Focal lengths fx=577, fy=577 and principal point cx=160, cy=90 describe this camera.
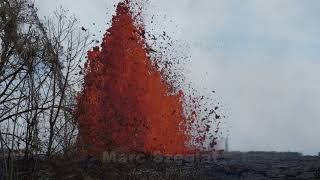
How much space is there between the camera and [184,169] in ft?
58.1

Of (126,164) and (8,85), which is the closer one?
(126,164)

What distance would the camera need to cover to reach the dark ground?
15.7 metres

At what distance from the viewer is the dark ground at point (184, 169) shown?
51.5 feet

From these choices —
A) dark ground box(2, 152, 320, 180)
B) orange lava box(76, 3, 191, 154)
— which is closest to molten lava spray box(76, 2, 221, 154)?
orange lava box(76, 3, 191, 154)

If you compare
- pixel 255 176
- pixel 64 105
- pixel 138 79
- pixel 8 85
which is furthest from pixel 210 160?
pixel 138 79

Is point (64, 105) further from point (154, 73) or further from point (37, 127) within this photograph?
point (154, 73)

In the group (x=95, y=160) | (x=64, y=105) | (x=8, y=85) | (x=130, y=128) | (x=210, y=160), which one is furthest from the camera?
(x=130, y=128)

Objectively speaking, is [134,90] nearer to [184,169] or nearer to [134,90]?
[134,90]

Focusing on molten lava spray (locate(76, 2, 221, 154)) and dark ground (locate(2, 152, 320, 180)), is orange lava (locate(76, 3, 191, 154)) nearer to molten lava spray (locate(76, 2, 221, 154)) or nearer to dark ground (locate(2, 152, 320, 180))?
molten lava spray (locate(76, 2, 221, 154))

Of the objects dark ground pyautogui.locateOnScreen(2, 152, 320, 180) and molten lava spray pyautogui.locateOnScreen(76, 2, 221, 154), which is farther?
molten lava spray pyautogui.locateOnScreen(76, 2, 221, 154)

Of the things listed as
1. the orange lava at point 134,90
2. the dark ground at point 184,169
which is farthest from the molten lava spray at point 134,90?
the dark ground at point 184,169

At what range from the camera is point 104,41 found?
Answer: 4172cm

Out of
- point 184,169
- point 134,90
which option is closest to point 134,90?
point 134,90

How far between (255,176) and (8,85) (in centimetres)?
1222
